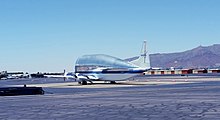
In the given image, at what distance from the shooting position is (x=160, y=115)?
2408cm

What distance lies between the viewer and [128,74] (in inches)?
3595

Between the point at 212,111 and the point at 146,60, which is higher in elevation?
the point at 146,60

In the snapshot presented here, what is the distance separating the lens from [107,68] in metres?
97.3

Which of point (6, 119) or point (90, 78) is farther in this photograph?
point (90, 78)

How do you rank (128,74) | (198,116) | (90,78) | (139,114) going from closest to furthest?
1. (198,116)
2. (139,114)
3. (128,74)
4. (90,78)

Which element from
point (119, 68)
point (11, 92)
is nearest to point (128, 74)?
point (119, 68)

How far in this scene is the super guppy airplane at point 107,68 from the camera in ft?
301

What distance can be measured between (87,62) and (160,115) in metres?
80.3

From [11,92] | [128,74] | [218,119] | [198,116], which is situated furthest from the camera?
[128,74]

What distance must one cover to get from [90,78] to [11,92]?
43711mm

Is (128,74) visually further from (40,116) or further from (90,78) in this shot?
(40,116)

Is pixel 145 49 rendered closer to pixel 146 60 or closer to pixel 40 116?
pixel 146 60

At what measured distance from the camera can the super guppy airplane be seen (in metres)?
91.9

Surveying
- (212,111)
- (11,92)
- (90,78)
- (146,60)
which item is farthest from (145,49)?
(212,111)
